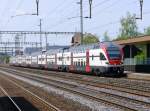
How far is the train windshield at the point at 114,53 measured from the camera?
39406 mm

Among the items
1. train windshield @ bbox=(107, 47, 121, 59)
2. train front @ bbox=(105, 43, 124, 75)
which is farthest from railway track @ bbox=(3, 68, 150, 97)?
train windshield @ bbox=(107, 47, 121, 59)

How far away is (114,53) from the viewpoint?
39781 mm

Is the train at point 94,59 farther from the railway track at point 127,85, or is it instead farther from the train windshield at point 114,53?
the railway track at point 127,85

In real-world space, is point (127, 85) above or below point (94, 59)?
below

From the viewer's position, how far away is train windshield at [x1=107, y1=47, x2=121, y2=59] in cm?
3941

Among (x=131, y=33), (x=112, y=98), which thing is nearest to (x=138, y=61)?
(x=112, y=98)

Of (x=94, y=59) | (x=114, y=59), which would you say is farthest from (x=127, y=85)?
(x=94, y=59)

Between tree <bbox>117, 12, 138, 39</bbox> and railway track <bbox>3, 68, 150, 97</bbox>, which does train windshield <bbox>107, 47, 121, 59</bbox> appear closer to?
railway track <bbox>3, 68, 150, 97</bbox>

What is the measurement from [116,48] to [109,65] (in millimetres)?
2226

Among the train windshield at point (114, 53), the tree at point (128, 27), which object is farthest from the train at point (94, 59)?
the tree at point (128, 27)

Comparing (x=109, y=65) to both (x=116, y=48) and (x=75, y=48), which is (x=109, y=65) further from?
(x=75, y=48)

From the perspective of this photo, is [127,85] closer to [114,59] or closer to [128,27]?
[114,59]

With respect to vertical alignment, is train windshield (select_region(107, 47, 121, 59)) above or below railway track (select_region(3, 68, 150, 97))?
Answer: above

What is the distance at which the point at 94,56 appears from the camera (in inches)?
1629
